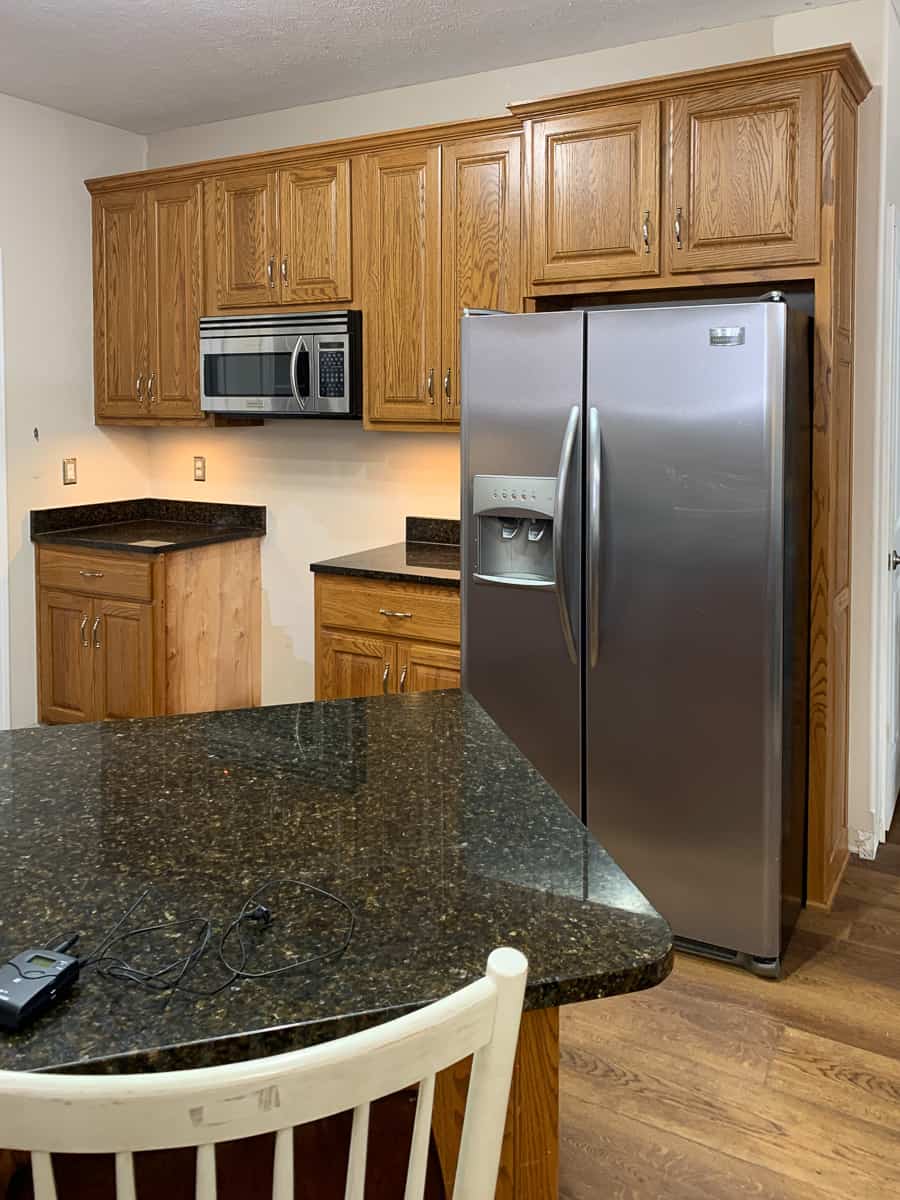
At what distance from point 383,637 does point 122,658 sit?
1.32 meters

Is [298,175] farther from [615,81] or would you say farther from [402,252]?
[615,81]

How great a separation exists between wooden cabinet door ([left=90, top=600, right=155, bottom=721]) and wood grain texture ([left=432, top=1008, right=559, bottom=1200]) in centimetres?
314

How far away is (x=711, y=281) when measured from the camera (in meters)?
3.08

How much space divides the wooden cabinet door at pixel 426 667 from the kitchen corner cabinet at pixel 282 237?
1.36 meters

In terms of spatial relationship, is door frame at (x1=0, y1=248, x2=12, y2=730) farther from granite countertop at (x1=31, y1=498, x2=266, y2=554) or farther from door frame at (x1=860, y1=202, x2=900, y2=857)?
door frame at (x1=860, y1=202, x2=900, y2=857)

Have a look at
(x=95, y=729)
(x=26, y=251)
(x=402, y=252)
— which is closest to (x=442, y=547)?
(x=402, y=252)

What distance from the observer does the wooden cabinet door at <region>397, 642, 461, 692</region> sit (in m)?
3.52

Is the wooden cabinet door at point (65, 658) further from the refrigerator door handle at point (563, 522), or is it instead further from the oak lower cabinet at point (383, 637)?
the refrigerator door handle at point (563, 522)

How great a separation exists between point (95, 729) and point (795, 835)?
6.50ft

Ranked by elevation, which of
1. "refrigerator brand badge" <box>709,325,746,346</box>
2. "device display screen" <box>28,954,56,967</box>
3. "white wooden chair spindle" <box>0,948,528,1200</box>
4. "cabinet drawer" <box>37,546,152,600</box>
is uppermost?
"refrigerator brand badge" <box>709,325,746,346</box>

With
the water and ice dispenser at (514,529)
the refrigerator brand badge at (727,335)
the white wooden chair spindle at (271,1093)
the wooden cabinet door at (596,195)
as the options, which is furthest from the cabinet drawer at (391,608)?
the white wooden chair spindle at (271,1093)

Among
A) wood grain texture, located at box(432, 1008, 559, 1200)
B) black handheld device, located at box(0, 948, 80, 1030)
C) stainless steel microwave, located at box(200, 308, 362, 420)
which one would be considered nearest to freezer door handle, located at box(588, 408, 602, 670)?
stainless steel microwave, located at box(200, 308, 362, 420)

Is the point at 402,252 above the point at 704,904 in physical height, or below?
above

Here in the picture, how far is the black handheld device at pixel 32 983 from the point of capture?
96 centimetres
